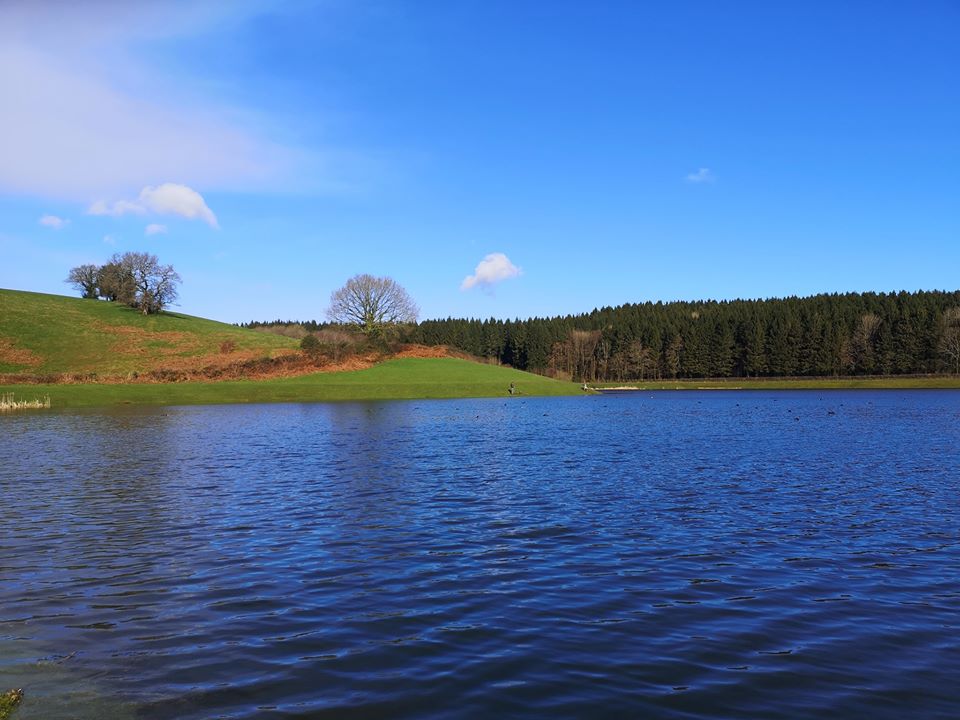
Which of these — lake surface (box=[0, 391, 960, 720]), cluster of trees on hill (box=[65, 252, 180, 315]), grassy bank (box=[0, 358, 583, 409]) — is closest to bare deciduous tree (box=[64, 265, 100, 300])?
cluster of trees on hill (box=[65, 252, 180, 315])

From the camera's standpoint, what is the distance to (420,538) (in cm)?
1964

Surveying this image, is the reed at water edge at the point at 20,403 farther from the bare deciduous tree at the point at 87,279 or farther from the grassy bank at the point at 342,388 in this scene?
the bare deciduous tree at the point at 87,279

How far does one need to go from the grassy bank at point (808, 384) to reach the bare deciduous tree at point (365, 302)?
67704mm

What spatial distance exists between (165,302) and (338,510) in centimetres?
14258

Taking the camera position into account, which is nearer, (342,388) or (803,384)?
(342,388)

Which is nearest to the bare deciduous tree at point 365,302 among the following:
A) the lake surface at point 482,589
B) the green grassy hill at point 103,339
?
the green grassy hill at point 103,339

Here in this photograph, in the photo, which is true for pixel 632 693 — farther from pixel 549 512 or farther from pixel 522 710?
pixel 549 512

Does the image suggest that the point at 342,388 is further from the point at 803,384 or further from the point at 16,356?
the point at 803,384

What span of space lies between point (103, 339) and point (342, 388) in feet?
171

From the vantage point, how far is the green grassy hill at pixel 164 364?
93375 millimetres

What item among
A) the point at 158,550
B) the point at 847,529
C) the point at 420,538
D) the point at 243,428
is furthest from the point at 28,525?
the point at 243,428

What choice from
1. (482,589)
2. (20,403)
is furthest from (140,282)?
(482,589)

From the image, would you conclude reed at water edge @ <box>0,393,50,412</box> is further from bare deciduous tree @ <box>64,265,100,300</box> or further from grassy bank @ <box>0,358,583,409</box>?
bare deciduous tree @ <box>64,265,100,300</box>

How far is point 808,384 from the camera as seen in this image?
173 metres
